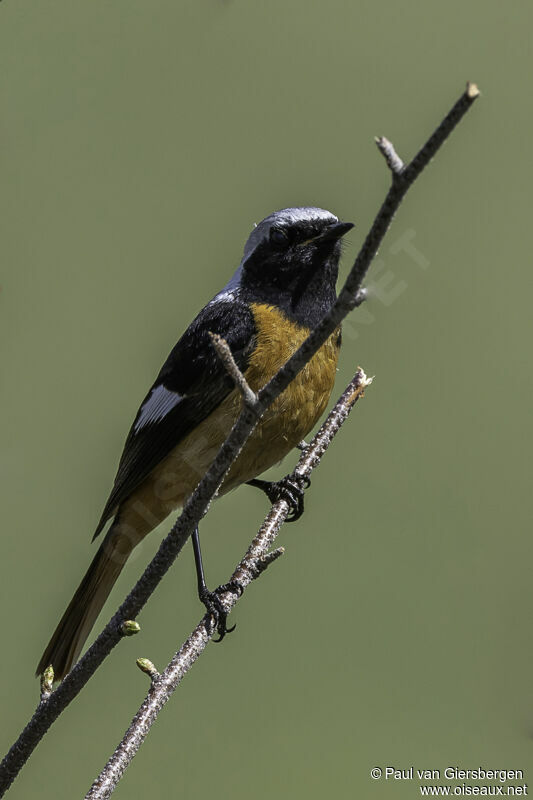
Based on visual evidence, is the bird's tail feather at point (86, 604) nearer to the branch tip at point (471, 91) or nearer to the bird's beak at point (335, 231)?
the bird's beak at point (335, 231)

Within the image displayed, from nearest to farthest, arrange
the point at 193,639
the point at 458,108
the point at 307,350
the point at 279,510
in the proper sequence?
the point at 458,108 → the point at 307,350 → the point at 193,639 → the point at 279,510

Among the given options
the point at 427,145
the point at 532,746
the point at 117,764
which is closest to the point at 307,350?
the point at 427,145

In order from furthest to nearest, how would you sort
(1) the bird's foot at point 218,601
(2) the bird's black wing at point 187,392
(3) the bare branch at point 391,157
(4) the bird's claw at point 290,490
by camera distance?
(4) the bird's claw at point 290,490 < (2) the bird's black wing at point 187,392 < (1) the bird's foot at point 218,601 < (3) the bare branch at point 391,157

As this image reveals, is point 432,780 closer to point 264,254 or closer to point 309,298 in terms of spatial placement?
point 309,298

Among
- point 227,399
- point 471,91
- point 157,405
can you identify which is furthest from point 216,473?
point 157,405

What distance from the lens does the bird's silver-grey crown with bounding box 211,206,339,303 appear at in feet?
11.0

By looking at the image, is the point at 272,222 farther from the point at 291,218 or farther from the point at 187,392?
the point at 187,392

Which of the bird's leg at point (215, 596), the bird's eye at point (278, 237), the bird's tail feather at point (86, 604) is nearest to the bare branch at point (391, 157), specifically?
the bird's leg at point (215, 596)

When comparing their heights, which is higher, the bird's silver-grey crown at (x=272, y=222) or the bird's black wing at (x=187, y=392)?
the bird's silver-grey crown at (x=272, y=222)

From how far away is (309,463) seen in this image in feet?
10.2

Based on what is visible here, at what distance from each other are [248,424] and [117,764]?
80 centimetres

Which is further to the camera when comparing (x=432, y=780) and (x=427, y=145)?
(x=432, y=780)

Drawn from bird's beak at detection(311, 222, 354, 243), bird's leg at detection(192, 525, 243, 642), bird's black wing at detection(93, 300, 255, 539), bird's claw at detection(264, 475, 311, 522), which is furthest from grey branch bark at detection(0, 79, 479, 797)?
bird's claw at detection(264, 475, 311, 522)

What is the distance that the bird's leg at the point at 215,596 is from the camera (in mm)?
2801
